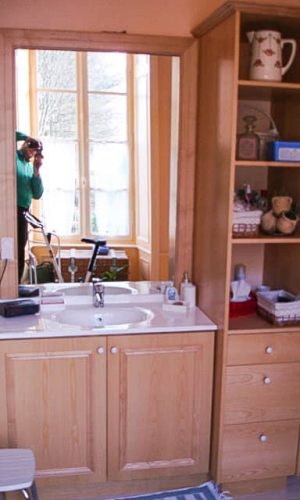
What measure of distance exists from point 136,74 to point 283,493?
2005mm

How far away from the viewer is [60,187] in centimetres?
233

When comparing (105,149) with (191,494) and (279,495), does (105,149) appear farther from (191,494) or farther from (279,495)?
(279,495)

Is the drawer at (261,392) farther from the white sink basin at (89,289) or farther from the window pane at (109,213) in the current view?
the window pane at (109,213)

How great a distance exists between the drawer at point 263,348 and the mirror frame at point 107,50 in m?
0.50

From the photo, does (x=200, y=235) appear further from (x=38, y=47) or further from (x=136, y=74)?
(x=38, y=47)

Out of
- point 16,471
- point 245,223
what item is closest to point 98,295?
point 245,223

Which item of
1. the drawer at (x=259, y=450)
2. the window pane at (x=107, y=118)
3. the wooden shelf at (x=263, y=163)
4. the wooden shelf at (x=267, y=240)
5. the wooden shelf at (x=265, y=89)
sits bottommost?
the drawer at (x=259, y=450)

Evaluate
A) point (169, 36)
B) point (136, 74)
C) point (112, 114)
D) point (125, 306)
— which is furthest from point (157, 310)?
point (169, 36)

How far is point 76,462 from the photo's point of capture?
2.07 metres

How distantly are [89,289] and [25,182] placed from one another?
59 centimetres

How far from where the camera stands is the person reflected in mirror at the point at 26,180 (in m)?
2.25

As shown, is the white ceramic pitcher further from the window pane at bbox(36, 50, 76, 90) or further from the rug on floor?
the rug on floor

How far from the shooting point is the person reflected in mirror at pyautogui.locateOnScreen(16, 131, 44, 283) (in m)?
Result: 2.25

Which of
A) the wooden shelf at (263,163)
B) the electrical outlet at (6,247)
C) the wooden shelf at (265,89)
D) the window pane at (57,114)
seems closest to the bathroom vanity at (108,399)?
the electrical outlet at (6,247)
